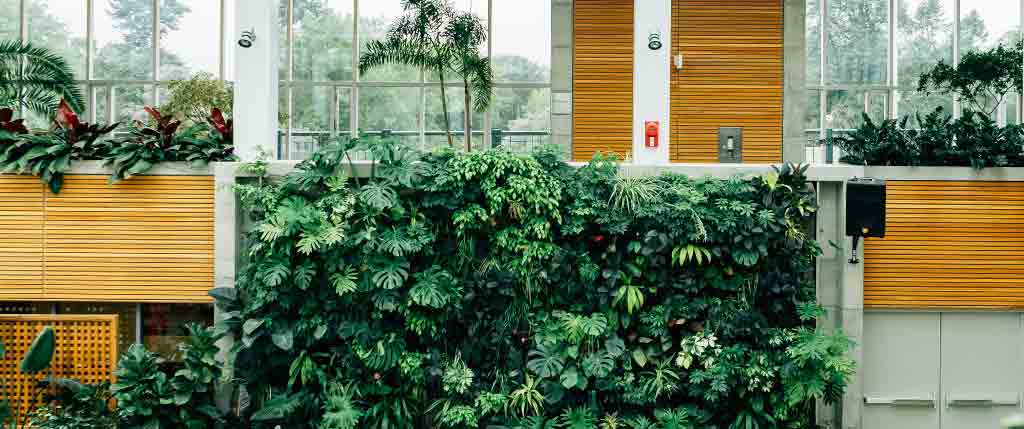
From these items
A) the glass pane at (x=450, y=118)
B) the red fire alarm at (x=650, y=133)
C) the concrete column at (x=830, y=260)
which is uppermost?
the glass pane at (x=450, y=118)

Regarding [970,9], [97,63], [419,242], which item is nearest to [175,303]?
[419,242]

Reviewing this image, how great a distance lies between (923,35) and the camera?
1402cm

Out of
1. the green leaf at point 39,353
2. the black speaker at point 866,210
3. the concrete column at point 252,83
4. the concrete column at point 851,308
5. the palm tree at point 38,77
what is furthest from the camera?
the palm tree at point 38,77

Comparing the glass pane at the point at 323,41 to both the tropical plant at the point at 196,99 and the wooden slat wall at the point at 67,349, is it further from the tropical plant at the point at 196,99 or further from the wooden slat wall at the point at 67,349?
the wooden slat wall at the point at 67,349

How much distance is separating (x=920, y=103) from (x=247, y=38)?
10883 millimetres

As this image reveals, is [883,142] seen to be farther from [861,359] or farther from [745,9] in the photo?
[745,9]

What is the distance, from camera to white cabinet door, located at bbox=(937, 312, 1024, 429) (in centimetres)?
810

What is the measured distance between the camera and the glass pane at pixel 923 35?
45.8 ft

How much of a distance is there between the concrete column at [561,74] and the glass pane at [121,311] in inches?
235

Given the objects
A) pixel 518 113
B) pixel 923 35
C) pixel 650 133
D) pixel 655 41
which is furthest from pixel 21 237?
pixel 923 35

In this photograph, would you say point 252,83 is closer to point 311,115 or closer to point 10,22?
point 311,115

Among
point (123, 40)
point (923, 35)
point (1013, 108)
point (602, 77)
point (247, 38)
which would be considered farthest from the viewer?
point (123, 40)

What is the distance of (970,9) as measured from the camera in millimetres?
13867

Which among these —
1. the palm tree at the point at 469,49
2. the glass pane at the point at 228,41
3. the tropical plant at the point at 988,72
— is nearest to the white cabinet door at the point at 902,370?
the tropical plant at the point at 988,72
